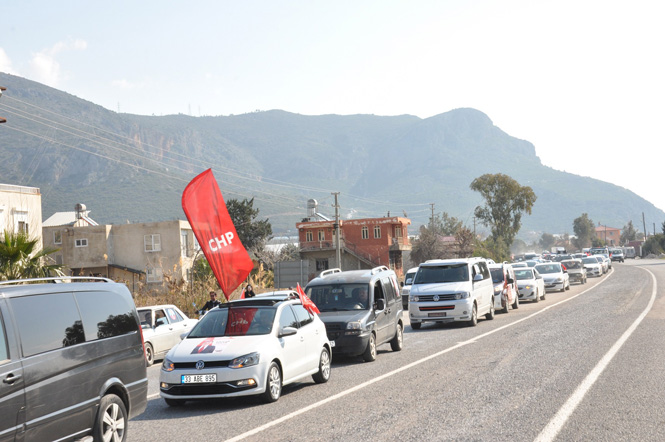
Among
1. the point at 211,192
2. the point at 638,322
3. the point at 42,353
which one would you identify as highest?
the point at 211,192

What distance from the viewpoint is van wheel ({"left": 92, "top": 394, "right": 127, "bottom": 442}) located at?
7.39m

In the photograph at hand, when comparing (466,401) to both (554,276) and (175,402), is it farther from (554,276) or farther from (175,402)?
(554,276)

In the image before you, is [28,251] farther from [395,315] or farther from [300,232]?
[300,232]

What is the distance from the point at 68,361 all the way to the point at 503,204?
91256mm

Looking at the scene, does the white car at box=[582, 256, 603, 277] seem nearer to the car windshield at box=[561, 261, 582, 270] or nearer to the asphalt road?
the car windshield at box=[561, 261, 582, 270]

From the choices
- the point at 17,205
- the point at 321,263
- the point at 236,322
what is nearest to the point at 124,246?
the point at 321,263

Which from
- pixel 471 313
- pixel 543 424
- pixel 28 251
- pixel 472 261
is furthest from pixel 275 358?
pixel 472 261

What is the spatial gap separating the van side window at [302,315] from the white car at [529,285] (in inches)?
916

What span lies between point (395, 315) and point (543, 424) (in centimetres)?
893

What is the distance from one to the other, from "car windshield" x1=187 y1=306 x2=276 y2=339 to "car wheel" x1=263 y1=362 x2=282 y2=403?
0.61 metres

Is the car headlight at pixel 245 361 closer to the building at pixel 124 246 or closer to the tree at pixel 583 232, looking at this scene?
the building at pixel 124 246

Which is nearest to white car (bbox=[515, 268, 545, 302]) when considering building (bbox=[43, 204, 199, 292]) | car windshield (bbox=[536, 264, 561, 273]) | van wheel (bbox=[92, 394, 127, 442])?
car windshield (bbox=[536, 264, 561, 273])

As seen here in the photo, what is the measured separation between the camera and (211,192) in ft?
54.1

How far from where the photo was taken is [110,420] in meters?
7.66
